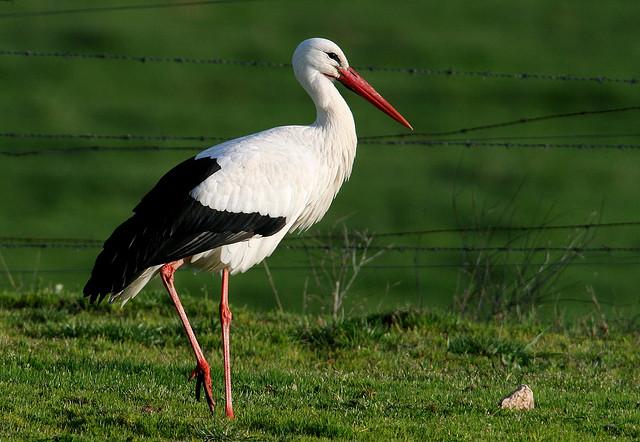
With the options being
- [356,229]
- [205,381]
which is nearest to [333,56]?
[205,381]

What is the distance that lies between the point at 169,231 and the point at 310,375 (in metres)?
1.24

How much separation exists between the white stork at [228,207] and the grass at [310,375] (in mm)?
438

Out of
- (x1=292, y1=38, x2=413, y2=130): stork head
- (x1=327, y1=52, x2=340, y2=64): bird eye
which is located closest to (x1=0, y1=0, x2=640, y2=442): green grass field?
(x1=292, y1=38, x2=413, y2=130): stork head

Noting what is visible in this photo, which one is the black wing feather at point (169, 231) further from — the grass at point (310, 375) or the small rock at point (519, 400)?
the small rock at point (519, 400)

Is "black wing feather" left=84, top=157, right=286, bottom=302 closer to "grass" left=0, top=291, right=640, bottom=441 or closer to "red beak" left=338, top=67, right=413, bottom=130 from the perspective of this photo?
"grass" left=0, top=291, right=640, bottom=441

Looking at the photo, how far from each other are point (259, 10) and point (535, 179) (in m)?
9.81

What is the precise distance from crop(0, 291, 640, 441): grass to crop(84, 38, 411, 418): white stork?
1.44 ft

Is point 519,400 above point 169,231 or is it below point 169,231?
below

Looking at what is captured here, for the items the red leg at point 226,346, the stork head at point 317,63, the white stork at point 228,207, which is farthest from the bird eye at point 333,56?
the red leg at point 226,346

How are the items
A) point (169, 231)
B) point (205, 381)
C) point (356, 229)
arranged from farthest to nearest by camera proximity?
point (356, 229) → point (169, 231) → point (205, 381)

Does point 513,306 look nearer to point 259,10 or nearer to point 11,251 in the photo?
point 11,251

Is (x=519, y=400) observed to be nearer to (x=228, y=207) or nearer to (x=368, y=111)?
(x=228, y=207)

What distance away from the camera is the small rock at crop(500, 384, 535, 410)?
22.2ft

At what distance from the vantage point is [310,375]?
758 centimetres
